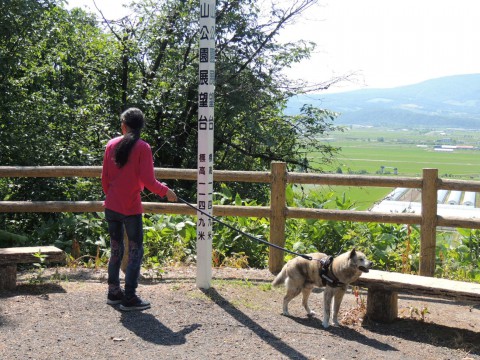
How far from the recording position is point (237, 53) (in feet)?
41.3

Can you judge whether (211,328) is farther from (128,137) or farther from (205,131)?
(205,131)

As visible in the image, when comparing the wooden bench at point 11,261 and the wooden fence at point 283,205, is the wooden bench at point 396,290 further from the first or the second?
the wooden bench at point 11,261

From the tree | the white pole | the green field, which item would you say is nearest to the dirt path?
the white pole

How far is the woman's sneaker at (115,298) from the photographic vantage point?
20.0 ft

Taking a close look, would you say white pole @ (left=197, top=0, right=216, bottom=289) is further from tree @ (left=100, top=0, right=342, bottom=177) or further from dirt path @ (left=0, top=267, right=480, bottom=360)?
tree @ (left=100, top=0, right=342, bottom=177)

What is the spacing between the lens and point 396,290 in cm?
584

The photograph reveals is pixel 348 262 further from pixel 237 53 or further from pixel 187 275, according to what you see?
pixel 237 53

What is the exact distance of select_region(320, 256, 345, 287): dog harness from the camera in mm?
5734

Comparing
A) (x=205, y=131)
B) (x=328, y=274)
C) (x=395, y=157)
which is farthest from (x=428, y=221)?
(x=395, y=157)

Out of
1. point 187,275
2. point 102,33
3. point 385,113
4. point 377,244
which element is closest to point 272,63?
point 102,33

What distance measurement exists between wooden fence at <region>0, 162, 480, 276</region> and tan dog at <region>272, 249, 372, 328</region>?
1.72 m

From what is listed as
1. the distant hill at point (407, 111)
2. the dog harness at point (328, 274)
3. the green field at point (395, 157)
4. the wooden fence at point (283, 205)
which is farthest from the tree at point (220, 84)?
the distant hill at point (407, 111)

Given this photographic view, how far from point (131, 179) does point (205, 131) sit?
113 centimetres

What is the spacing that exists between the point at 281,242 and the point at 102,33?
783 cm
